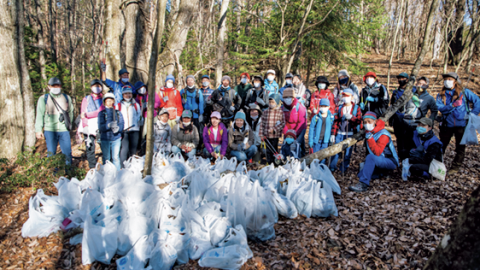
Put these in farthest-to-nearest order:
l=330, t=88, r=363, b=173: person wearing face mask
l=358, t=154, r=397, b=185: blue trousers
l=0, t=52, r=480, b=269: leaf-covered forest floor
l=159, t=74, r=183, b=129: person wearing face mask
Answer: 1. l=159, t=74, r=183, b=129: person wearing face mask
2. l=330, t=88, r=363, b=173: person wearing face mask
3. l=358, t=154, r=397, b=185: blue trousers
4. l=0, t=52, r=480, b=269: leaf-covered forest floor

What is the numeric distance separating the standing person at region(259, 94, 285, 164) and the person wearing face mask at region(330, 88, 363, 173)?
46.5 inches

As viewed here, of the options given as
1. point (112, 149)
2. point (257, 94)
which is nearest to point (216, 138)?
point (257, 94)

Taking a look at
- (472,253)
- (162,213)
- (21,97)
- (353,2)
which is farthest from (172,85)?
(353,2)

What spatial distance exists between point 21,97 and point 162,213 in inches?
181

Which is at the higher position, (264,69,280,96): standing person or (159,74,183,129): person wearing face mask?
(264,69,280,96): standing person

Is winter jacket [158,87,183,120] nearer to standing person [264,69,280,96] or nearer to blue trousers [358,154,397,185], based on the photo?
standing person [264,69,280,96]

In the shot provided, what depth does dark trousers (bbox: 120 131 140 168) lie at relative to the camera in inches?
197

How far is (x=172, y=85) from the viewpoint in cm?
599

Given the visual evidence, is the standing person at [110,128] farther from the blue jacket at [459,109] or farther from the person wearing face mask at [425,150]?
the blue jacket at [459,109]

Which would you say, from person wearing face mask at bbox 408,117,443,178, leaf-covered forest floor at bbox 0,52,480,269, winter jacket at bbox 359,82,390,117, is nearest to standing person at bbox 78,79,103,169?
leaf-covered forest floor at bbox 0,52,480,269

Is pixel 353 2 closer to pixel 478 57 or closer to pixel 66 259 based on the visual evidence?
pixel 66 259

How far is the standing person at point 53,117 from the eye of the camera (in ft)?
15.0

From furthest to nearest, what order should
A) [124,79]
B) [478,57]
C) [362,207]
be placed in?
1. [478,57]
2. [124,79]
3. [362,207]

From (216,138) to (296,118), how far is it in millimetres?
1812
